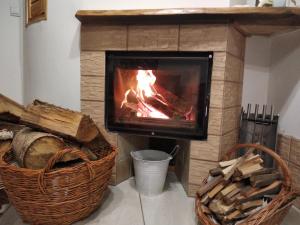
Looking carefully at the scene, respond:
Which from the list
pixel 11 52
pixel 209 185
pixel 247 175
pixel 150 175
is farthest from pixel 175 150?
pixel 11 52

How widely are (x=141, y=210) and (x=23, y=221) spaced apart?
1.78ft

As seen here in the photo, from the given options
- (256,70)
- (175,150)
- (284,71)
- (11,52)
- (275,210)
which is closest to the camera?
(275,210)

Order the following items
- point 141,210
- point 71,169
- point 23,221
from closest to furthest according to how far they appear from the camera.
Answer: point 71,169
point 23,221
point 141,210

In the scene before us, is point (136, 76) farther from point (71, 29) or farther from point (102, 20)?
point (71, 29)

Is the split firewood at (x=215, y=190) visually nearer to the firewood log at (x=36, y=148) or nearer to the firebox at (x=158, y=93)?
the firebox at (x=158, y=93)

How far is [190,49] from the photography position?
132 centimetres

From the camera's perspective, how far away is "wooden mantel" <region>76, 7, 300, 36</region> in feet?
3.88

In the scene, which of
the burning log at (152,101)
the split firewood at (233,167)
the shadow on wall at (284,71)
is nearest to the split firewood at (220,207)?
the split firewood at (233,167)

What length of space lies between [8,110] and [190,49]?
1073mm

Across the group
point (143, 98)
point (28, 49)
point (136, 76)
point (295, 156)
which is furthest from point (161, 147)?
point (28, 49)

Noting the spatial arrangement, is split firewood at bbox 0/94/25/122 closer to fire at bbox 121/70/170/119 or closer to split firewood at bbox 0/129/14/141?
split firewood at bbox 0/129/14/141

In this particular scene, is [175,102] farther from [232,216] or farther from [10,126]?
[10,126]

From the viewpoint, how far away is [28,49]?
1771 millimetres

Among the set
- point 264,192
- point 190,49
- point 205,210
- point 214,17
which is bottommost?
point 205,210
